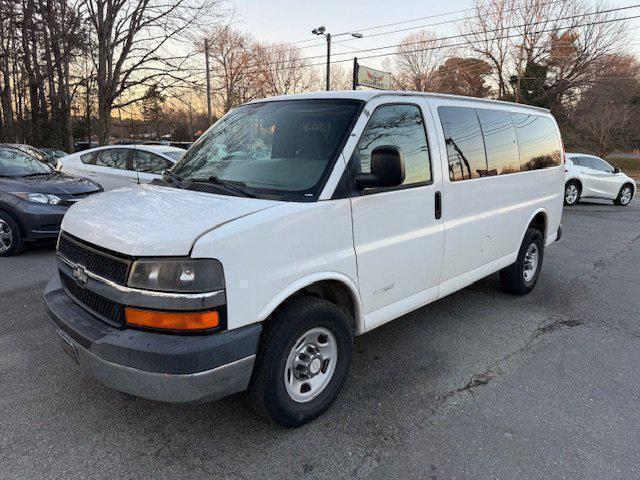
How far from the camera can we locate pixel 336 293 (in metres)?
2.97

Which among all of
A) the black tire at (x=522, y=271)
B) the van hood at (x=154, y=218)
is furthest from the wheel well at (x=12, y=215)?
the black tire at (x=522, y=271)

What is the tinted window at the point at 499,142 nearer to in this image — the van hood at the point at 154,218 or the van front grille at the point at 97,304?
the van hood at the point at 154,218

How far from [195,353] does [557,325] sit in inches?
149

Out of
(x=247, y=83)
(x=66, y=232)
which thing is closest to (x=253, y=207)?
(x=66, y=232)

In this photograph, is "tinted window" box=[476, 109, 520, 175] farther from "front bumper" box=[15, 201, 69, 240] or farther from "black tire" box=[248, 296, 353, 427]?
A: "front bumper" box=[15, 201, 69, 240]

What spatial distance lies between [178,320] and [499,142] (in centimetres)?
345

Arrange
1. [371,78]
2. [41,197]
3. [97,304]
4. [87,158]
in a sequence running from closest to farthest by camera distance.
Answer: [97,304], [41,197], [87,158], [371,78]

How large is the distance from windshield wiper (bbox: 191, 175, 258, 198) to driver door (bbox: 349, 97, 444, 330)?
65 centimetres

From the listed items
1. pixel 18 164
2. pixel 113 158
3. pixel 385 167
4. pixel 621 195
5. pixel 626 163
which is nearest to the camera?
pixel 385 167

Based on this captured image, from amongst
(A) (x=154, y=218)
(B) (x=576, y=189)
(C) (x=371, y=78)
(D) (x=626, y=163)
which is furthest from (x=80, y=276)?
(D) (x=626, y=163)

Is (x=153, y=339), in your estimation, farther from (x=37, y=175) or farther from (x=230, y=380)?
(x=37, y=175)

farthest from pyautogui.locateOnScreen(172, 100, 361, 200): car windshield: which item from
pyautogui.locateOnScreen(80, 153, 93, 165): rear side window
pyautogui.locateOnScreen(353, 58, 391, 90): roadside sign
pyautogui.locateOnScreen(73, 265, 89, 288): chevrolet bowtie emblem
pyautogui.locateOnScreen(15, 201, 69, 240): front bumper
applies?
pyautogui.locateOnScreen(353, 58, 391, 90): roadside sign

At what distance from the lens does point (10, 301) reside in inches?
190

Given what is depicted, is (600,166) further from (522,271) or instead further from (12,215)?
(12,215)
